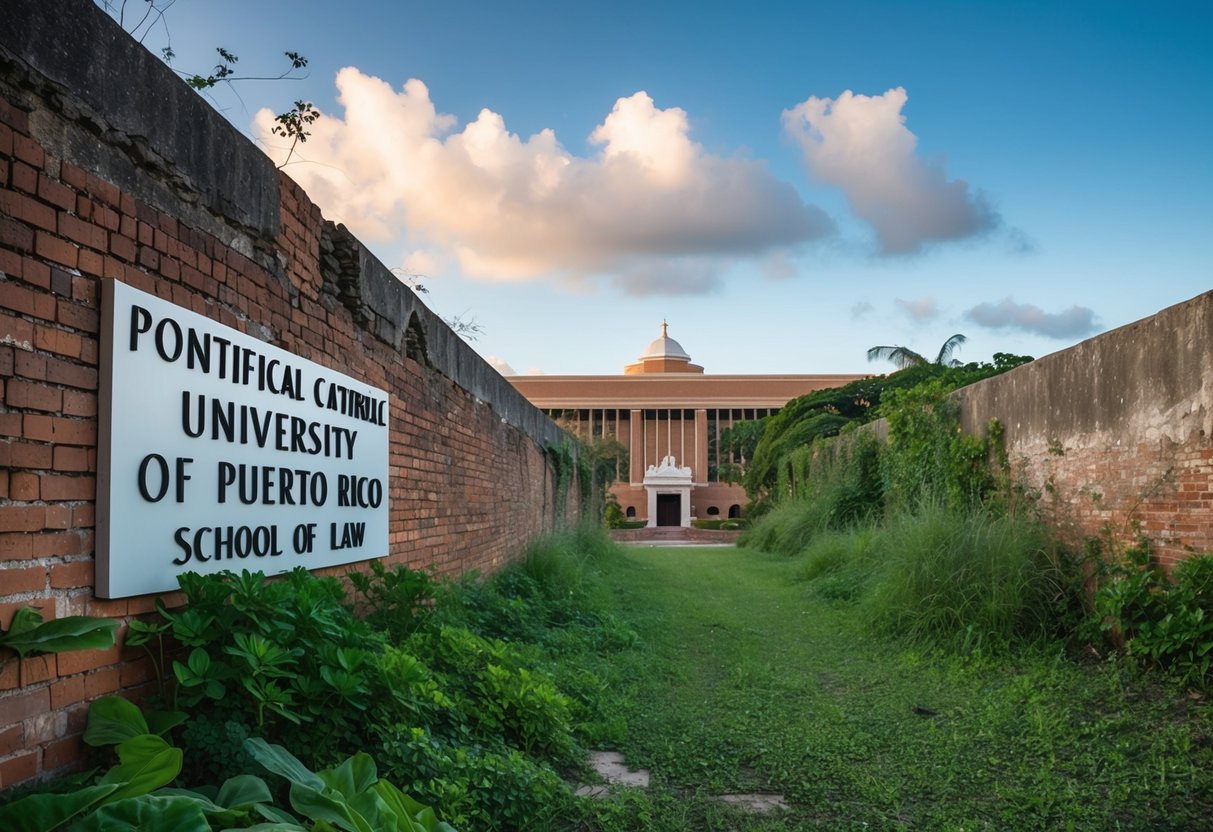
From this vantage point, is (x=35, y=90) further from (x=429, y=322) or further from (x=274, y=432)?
(x=429, y=322)

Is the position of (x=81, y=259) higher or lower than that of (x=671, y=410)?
lower

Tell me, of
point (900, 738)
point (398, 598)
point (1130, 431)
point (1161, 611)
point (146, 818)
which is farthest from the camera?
point (1130, 431)

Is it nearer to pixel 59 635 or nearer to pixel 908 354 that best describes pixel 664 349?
pixel 908 354

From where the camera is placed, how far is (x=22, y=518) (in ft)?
7.35

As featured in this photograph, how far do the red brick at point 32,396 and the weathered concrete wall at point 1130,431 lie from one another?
208 inches

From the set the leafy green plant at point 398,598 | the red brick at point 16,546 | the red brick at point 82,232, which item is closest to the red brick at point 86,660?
the red brick at point 16,546

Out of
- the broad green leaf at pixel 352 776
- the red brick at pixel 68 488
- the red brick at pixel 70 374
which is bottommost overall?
the broad green leaf at pixel 352 776

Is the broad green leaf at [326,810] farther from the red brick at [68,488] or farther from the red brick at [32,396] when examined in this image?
the red brick at [32,396]

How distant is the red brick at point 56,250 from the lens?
2340 mm

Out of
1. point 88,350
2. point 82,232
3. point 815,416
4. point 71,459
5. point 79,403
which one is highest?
point 815,416

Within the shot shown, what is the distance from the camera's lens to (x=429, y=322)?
6.04m

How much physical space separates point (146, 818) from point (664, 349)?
55552 millimetres

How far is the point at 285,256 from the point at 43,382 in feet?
5.42

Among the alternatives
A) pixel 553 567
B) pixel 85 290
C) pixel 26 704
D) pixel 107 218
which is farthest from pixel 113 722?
pixel 553 567
